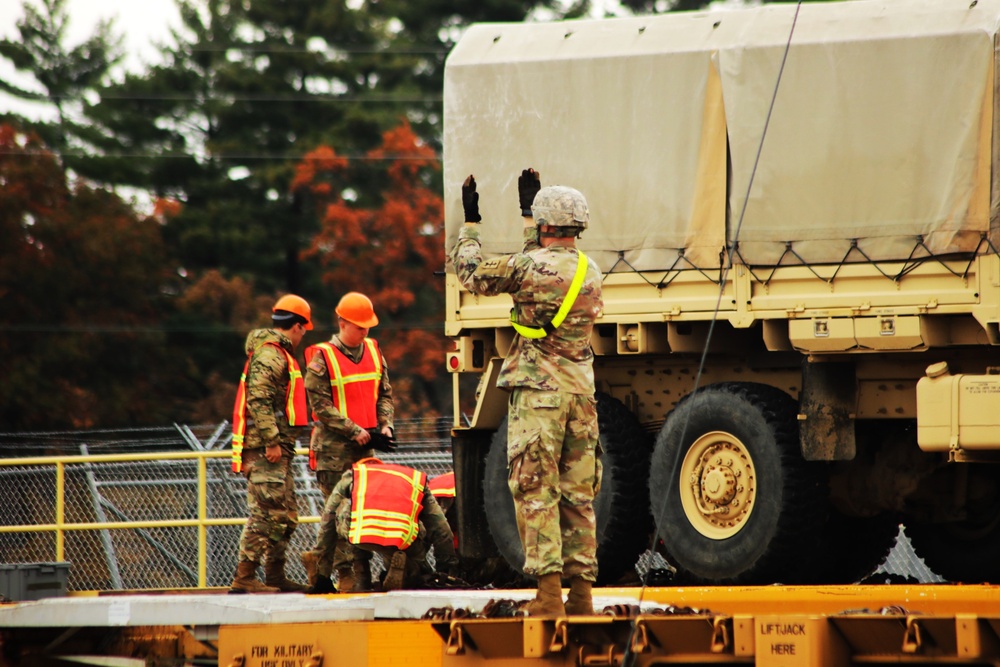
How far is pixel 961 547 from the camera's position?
11062 mm

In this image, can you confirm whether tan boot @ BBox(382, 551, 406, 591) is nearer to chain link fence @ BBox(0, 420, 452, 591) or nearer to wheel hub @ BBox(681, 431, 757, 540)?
wheel hub @ BBox(681, 431, 757, 540)

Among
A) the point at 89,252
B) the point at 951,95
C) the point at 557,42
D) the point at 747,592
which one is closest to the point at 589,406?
the point at 747,592

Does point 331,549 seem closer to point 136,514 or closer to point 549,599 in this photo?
point 549,599

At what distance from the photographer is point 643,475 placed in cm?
1098

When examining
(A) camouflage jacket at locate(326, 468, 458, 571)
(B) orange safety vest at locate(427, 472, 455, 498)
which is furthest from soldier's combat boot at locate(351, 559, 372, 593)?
(B) orange safety vest at locate(427, 472, 455, 498)

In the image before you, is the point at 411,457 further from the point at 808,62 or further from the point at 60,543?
the point at 808,62

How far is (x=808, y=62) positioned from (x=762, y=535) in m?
2.59

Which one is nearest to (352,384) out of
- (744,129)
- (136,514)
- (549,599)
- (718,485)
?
(718,485)

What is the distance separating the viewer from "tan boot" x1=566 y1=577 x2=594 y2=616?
26.8 feet

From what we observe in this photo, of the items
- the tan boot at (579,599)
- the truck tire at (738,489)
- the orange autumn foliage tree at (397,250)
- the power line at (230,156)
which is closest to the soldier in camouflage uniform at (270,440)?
the truck tire at (738,489)

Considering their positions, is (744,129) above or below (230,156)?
below

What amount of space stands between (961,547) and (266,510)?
4.19m

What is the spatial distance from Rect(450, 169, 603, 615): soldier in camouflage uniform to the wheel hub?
207cm

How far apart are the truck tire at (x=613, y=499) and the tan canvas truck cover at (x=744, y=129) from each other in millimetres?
986
